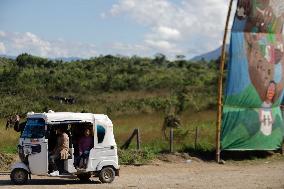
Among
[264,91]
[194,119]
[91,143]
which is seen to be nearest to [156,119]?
[194,119]

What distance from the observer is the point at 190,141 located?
1087 inches

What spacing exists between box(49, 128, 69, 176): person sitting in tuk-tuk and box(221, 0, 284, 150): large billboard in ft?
32.2

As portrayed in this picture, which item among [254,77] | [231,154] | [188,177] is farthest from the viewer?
[231,154]

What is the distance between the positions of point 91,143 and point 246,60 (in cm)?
988

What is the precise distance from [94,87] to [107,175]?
35062 millimetres

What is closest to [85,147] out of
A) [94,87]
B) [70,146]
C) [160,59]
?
[70,146]

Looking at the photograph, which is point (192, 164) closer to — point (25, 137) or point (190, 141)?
point (190, 141)

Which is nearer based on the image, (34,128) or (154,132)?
(34,128)

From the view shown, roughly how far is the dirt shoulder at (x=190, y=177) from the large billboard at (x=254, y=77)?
1.26 meters

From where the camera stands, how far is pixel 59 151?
17.4m

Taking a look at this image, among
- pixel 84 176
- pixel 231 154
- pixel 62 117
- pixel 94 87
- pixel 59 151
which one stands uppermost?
pixel 94 87

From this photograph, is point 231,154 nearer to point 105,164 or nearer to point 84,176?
point 84,176

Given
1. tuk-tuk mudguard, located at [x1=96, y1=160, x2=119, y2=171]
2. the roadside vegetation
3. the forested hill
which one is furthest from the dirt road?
the forested hill

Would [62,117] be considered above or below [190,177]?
above
